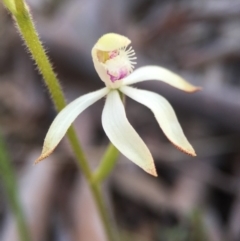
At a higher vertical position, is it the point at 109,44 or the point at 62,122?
the point at 109,44

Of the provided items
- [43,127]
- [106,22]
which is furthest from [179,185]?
[106,22]

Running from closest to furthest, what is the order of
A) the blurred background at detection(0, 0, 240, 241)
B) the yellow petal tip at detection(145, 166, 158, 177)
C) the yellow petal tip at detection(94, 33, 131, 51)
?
the yellow petal tip at detection(145, 166, 158, 177), the yellow petal tip at detection(94, 33, 131, 51), the blurred background at detection(0, 0, 240, 241)

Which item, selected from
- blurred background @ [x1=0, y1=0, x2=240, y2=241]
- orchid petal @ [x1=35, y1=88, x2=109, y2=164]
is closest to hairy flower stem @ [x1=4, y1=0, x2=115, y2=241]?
orchid petal @ [x1=35, y1=88, x2=109, y2=164]

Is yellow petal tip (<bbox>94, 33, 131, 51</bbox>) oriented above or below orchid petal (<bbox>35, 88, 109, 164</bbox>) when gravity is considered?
above

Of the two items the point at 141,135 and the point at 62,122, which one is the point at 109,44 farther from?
the point at 141,135

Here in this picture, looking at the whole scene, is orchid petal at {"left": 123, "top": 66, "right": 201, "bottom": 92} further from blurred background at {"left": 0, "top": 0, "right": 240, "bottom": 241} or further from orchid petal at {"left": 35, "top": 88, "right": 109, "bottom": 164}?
blurred background at {"left": 0, "top": 0, "right": 240, "bottom": 241}

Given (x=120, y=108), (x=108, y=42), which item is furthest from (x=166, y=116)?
(x=108, y=42)

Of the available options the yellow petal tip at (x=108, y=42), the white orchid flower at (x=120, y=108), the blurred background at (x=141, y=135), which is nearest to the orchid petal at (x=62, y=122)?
the white orchid flower at (x=120, y=108)

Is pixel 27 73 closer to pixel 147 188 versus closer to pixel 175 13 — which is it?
pixel 175 13
